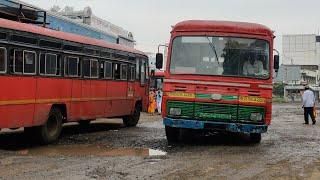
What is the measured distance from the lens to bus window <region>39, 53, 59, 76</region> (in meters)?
13.4

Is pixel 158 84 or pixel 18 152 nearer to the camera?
pixel 18 152

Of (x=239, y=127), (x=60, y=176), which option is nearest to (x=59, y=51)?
(x=239, y=127)

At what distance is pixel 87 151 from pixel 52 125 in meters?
2.09

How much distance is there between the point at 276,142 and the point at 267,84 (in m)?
2.62

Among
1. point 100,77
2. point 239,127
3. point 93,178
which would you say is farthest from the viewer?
point 100,77

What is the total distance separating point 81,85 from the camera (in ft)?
51.6

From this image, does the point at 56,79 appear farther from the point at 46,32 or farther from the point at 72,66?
the point at 46,32

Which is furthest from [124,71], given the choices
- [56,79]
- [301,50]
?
[301,50]

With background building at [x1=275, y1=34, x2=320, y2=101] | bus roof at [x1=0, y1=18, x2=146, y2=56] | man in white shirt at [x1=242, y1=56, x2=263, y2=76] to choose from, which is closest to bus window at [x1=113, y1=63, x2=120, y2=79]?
bus roof at [x1=0, y1=18, x2=146, y2=56]

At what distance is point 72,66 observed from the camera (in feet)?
49.6

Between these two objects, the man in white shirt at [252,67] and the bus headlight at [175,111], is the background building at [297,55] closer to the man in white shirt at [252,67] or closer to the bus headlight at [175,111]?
the man in white shirt at [252,67]

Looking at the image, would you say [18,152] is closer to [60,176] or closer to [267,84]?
[60,176]

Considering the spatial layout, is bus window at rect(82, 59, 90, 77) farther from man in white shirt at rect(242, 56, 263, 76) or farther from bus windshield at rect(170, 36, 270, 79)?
man in white shirt at rect(242, 56, 263, 76)

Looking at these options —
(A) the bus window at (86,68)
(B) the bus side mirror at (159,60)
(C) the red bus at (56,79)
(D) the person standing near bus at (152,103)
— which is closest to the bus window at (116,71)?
(C) the red bus at (56,79)
